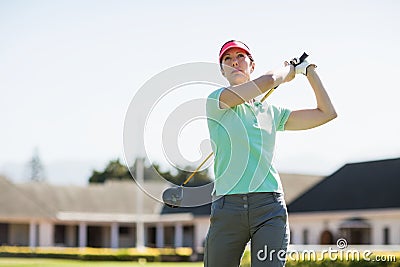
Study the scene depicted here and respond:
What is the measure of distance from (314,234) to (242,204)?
36.9 meters

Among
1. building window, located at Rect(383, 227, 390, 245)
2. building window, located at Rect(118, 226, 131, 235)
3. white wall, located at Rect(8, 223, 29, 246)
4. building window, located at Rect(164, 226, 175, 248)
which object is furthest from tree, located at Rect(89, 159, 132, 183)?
building window, located at Rect(383, 227, 390, 245)

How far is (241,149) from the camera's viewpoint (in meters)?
3.94

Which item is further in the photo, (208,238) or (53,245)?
(53,245)

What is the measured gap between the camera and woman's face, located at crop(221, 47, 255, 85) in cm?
404

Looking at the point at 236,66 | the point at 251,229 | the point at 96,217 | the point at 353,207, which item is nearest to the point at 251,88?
the point at 236,66

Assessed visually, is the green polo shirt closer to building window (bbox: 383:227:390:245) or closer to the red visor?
the red visor

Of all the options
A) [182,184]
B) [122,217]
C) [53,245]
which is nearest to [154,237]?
[122,217]

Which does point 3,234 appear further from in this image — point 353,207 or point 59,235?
point 353,207

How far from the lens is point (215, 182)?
4031 millimetres

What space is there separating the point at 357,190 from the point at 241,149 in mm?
35528

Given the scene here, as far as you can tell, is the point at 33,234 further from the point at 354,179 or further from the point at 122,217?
the point at 354,179

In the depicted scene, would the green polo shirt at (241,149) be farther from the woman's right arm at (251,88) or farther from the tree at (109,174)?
the tree at (109,174)

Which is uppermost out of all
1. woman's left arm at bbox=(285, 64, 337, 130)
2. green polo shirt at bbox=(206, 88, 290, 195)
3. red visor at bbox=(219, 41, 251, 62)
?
red visor at bbox=(219, 41, 251, 62)

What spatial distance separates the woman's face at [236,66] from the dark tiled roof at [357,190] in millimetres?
31796
